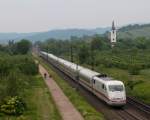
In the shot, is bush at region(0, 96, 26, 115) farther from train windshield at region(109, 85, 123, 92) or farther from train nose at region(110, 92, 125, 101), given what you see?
train windshield at region(109, 85, 123, 92)

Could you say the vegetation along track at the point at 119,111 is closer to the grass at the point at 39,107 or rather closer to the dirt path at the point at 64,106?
the dirt path at the point at 64,106

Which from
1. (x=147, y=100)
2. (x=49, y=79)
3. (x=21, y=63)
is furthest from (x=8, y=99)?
(x=21, y=63)

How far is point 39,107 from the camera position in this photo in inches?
1729

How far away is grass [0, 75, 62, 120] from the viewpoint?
36797 millimetres

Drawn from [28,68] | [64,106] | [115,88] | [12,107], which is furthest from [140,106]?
[28,68]

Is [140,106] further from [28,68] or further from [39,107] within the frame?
[28,68]

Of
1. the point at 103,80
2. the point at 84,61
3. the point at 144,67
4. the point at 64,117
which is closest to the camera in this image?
the point at 64,117

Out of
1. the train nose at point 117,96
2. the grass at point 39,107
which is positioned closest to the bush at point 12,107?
the grass at point 39,107

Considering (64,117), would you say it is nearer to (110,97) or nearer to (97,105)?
(110,97)

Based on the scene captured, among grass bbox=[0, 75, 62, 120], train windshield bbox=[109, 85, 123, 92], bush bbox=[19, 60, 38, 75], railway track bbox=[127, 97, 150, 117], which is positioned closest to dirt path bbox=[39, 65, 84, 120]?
grass bbox=[0, 75, 62, 120]

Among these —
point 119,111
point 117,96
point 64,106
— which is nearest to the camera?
point 119,111

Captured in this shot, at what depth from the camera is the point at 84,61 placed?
375 feet

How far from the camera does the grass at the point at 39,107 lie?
36.8 meters

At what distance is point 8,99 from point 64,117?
272 inches
